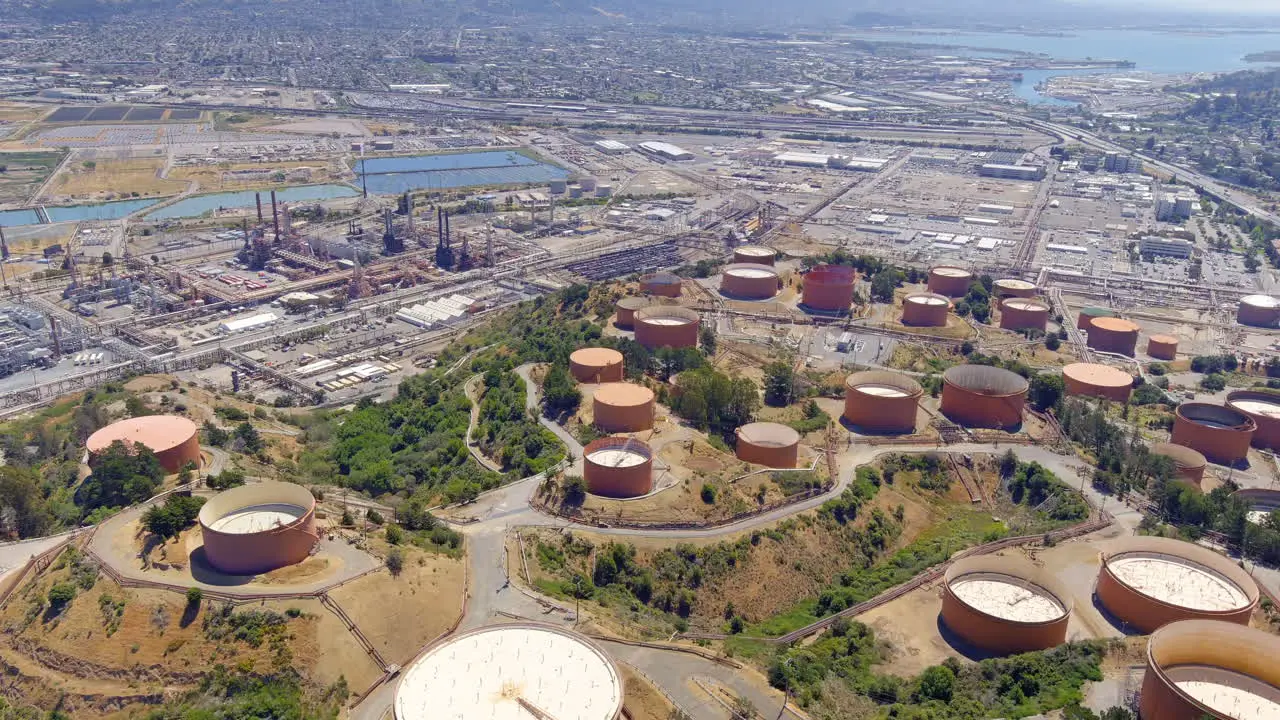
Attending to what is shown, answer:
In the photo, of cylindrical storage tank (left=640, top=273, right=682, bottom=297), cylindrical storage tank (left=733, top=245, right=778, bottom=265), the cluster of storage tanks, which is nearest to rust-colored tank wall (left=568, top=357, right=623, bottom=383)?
cylindrical storage tank (left=640, top=273, right=682, bottom=297)

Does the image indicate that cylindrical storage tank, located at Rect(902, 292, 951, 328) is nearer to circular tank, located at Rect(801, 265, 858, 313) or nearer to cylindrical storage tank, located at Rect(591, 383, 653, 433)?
circular tank, located at Rect(801, 265, 858, 313)

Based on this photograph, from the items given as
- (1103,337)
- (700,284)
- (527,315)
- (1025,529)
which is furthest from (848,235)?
(1025,529)

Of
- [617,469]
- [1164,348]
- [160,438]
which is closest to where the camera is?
[617,469]

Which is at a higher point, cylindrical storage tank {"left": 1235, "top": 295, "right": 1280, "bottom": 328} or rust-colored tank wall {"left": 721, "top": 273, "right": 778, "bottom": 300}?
cylindrical storage tank {"left": 1235, "top": 295, "right": 1280, "bottom": 328}

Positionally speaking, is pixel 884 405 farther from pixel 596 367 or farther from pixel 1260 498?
pixel 1260 498

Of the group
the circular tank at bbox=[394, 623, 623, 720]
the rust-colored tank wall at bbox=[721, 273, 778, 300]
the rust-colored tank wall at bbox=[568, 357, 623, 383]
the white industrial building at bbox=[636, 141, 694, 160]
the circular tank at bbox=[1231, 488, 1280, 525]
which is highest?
the circular tank at bbox=[394, 623, 623, 720]

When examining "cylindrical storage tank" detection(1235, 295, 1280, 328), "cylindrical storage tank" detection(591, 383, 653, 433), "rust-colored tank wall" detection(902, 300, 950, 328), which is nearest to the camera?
"cylindrical storage tank" detection(591, 383, 653, 433)

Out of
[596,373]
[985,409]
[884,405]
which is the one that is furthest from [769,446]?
[985,409]
